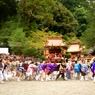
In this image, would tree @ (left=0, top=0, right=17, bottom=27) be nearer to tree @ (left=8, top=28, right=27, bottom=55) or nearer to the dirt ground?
tree @ (left=8, top=28, right=27, bottom=55)

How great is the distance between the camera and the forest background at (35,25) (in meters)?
39.3

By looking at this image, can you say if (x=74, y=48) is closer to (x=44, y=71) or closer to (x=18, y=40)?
(x=18, y=40)

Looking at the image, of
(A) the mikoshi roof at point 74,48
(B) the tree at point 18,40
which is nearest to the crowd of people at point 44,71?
(A) the mikoshi roof at point 74,48

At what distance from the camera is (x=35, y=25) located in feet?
152

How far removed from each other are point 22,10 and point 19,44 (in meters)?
7.74

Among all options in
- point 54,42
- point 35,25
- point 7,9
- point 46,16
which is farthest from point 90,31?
point 7,9

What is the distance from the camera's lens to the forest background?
3928 cm

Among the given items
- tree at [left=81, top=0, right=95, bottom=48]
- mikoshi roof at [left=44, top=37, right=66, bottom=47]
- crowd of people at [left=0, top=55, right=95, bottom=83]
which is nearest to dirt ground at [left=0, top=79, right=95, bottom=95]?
crowd of people at [left=0, top=55, right=95, bottom=83]

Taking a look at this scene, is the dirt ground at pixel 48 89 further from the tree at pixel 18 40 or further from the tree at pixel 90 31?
the tree at pixel 18 40

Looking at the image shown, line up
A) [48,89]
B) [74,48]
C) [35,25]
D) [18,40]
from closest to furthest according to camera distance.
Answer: [48,89] < [74,48] < [18,40] < [35,25]

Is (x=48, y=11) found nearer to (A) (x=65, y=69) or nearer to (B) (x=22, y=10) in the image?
(B) (x=22, y=10)

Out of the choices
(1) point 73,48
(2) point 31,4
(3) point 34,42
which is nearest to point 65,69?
(1) point 73,48

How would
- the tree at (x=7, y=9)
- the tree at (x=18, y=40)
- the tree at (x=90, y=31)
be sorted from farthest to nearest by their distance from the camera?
1. the tree at (x=7, y=9)
2. the tree at (x=18, y=40)
3. the tree at (x=90, y=31)

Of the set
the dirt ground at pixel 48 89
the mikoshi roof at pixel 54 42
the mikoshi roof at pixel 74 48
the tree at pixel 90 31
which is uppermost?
the tree at pixel 90 31
